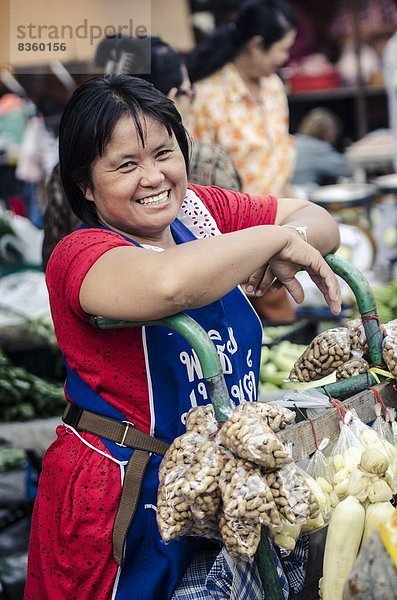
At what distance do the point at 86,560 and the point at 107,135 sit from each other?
0.89 m

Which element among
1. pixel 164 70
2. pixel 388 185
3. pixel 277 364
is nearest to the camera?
pixel 164 70

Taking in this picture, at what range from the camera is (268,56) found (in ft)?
17.0

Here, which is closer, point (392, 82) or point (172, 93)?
point (172, 93)

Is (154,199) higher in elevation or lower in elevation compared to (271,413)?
higher

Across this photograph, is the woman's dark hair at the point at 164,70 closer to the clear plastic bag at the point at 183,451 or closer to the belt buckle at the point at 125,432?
the belt buckle at the point at 125,432

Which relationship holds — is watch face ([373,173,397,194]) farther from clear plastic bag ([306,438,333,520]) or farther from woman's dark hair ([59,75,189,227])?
clear plastic bag ([306,438,333,520])

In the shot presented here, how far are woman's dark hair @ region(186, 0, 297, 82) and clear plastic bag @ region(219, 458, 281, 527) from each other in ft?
12.7

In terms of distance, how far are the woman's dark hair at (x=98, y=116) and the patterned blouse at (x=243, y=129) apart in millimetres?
2890

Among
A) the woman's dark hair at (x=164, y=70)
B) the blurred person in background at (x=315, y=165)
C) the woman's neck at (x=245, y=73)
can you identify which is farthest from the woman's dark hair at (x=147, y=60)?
the blurred person in background at (x=315, y=165)

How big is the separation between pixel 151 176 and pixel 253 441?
62 cm

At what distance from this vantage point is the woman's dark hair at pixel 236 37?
5.20m

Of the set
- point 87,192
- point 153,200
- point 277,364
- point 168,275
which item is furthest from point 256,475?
point 277,364

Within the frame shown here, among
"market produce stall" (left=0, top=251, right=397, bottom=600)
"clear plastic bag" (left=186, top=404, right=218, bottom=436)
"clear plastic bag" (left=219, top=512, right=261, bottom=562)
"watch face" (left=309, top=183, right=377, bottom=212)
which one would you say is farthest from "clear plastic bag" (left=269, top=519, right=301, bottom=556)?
"watch face" (left=309, top=183, right=377, bottom=212)

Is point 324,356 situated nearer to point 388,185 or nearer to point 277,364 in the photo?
point 277,364
